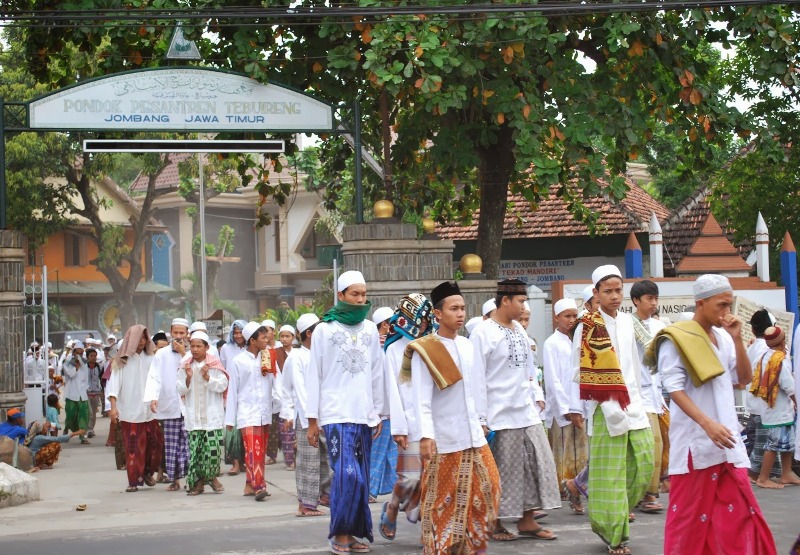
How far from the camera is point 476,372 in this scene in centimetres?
832

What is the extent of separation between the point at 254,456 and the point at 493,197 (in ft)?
21.2

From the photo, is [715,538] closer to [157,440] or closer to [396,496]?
[396,496]

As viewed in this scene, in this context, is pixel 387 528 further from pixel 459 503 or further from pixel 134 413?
pixel 134 413

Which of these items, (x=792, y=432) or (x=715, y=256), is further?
(x=715, y=256)

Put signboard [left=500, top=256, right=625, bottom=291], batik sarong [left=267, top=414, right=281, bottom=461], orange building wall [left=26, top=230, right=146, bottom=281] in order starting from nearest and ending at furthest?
batik sarong [left=267, top=414, right=281, bottom=461]
signboard [left=500, top=256, right=625, bottom=291]
orange building wall [left=26, top=230, right=146, bottom=281]

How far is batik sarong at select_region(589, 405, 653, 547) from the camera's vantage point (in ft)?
26.5

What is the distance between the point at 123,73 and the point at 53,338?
33144mm

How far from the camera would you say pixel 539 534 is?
8930 mm

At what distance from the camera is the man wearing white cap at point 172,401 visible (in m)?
13.5

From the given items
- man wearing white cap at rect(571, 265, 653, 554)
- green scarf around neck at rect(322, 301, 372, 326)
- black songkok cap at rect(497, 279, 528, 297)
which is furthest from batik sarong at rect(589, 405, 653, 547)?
green scarf around neck at rect(322, 301, 372, 326)

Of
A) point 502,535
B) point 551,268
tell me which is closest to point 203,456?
point 502,535

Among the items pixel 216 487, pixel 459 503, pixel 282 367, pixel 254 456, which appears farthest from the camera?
pixel 282 367

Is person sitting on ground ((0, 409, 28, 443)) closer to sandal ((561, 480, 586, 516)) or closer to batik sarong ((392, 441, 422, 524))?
batik sarong ((392, 441, 422, 524))

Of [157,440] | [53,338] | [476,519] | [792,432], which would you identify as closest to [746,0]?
[792,432]
